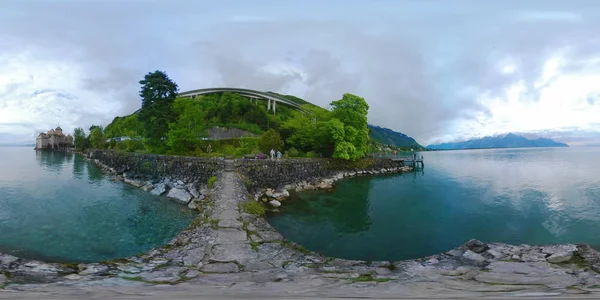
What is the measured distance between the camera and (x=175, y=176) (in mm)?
25703

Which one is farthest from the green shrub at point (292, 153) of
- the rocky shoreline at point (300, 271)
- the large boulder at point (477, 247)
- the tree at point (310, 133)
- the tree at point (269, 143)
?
the large boulder at point (477, 247)

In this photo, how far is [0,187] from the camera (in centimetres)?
2562

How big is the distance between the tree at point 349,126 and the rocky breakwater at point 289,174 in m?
1.85

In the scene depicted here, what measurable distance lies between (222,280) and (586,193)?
31.0m

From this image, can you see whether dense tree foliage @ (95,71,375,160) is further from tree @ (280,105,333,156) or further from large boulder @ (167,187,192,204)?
large boulder @ (167,187,192,204)

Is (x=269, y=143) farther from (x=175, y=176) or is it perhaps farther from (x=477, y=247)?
(x=477, y=247)

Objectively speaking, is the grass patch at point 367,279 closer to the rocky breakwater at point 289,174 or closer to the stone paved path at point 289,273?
the stone paved path at point 289,273

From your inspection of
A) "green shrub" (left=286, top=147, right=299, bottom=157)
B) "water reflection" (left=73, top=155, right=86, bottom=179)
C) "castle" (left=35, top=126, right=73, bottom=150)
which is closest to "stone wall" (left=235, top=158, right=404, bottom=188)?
"green shrub" (left=286, top=147, right=299, bottom=157)

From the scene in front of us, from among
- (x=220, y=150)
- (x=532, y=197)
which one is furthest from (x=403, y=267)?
(x=220, y=150)

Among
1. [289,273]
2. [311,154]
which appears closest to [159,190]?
[311,154]

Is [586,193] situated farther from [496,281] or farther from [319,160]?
[496,281]

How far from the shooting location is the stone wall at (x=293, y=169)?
75.5ft

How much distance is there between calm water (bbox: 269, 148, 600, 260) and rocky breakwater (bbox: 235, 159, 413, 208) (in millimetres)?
1611

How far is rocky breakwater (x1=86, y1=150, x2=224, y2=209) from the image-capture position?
65.2ft
